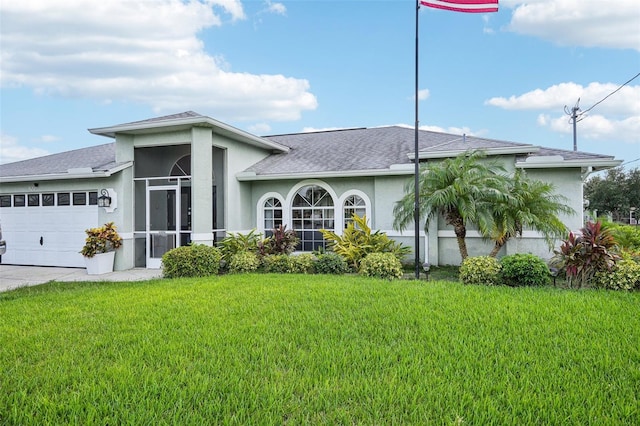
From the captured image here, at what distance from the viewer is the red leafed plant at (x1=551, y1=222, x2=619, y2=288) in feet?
27.7

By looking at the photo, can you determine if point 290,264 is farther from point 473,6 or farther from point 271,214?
point 473,6

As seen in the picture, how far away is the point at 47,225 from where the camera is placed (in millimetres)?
13977

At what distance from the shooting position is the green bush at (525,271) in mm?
8812

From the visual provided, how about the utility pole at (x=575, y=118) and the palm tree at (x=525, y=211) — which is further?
the utility pole at (x=575, y=118)

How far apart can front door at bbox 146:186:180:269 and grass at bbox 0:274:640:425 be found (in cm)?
540

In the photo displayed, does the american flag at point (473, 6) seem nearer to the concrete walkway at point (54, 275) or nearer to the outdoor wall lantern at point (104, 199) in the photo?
the concrete walkway at point (54, 275)

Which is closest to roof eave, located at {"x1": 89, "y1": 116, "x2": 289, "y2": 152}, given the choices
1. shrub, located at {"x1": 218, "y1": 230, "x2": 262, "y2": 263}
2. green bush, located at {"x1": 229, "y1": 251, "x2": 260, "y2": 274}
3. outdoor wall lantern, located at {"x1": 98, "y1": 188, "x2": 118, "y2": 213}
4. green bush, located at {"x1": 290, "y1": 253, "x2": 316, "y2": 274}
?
outdoor wall lantern, located at {"x1": 98, "y1": 188, "x2": 118, "y2": 213}

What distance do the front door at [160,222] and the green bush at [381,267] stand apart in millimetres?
6456

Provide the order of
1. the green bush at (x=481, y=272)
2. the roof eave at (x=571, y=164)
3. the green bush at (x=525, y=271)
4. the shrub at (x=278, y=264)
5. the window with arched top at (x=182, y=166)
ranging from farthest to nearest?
the window with arched top at (x=182, y=166)
the shrub at (x=278, y=264)
the roof eave at (x=571, y=164)
the green bush at (x=481, y=272)
the green bush at (x=525, y=271)

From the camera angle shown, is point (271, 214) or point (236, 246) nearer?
point (236, 246)

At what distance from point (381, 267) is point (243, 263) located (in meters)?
3.97

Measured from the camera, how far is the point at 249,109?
70.3ft

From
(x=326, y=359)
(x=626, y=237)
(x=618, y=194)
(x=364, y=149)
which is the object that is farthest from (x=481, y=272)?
(x=618, y=194)

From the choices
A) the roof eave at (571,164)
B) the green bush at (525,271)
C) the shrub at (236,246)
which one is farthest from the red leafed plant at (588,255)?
the shrub at (236,246)
